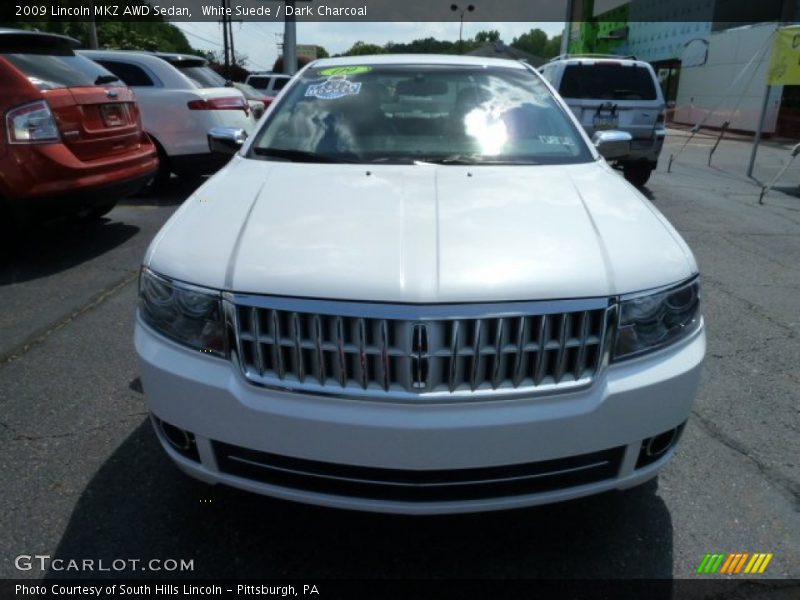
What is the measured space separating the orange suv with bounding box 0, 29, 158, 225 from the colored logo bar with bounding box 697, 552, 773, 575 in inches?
193

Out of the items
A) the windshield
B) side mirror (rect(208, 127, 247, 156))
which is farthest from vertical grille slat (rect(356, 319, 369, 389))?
side mirror (rect(208, 127, 247, 156))

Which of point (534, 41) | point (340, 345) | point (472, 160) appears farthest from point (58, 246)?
point (534, 41)

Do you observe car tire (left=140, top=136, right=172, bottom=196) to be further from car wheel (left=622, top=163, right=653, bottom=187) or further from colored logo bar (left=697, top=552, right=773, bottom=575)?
colored logo bar (left=697, top=552, right=773, bottom=575)

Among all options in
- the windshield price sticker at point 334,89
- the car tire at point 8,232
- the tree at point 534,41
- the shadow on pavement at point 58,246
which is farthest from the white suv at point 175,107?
the tree at point 534,41

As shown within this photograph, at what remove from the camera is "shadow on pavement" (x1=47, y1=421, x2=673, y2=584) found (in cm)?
218

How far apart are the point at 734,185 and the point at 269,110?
973 cm

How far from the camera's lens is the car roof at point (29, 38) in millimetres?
5023

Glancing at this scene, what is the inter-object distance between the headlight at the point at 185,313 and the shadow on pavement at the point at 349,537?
0.76 m

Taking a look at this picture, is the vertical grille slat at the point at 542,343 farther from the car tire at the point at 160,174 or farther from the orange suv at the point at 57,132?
the car tire at the point at 160,174

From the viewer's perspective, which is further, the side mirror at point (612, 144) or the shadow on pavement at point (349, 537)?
the side mirror at point (612, 144)

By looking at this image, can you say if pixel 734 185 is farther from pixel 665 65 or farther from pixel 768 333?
pixel 665 65

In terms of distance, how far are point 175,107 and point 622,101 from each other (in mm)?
6077

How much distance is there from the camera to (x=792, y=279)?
5.30m

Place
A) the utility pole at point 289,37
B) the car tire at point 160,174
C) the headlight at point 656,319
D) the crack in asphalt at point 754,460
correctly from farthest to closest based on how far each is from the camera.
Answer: the utility pole at point 289,37 → the car tire at point 160,174 → the crack in asphalt at point 754,460 → the headlight at point 656,319
